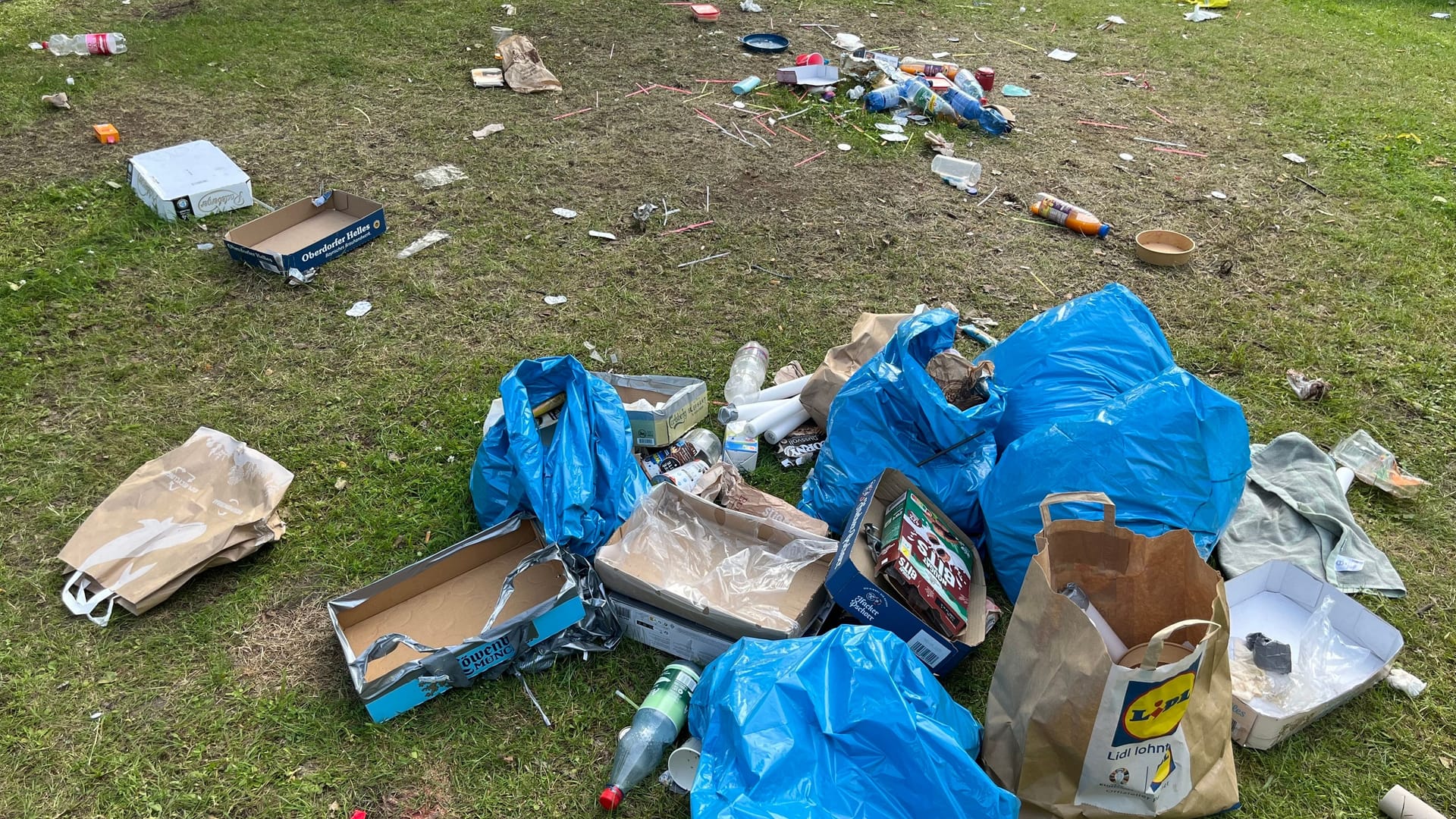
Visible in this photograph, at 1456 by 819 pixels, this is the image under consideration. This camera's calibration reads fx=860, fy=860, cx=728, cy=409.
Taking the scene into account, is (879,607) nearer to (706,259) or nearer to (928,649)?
(928,649)

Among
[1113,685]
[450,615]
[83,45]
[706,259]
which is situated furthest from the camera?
[83,45]

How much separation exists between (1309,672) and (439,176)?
463 cm

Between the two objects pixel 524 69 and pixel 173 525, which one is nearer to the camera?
pixel 173 525

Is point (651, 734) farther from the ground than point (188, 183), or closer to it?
closer to it

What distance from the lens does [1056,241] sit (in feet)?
15.7

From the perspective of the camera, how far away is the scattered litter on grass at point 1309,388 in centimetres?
369

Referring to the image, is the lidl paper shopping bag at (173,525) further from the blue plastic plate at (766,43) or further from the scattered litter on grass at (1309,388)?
the blue plastic plate at (766,43)

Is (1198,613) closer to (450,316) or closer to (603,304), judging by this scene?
(603,304)

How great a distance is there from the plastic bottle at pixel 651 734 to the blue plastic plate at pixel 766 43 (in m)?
5.65

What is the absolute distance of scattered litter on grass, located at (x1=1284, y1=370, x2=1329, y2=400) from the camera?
12.1 feet

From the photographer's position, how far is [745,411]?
11.0 feet

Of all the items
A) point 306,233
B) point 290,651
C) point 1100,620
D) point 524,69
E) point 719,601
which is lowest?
point 290,651

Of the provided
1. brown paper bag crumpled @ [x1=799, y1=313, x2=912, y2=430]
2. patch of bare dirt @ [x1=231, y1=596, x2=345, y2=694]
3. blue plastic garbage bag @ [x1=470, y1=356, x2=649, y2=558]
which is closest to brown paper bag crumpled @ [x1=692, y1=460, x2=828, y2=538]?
blue plastic garbage bag @ [x1=470, y1=356, x2=649, y2=558]

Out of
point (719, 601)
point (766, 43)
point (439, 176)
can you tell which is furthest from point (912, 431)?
point (766, 43)
